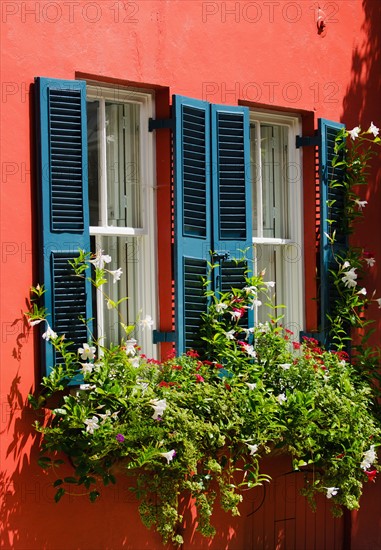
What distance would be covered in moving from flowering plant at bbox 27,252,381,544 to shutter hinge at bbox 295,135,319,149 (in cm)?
113

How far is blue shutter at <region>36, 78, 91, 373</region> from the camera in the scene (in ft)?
20.5

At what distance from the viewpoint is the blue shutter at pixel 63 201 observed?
6.23 meters

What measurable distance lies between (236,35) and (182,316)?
1.98m

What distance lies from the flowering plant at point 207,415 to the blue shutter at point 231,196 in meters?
0.14

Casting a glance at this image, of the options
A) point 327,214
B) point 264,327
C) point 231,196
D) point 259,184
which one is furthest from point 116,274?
point 327,214

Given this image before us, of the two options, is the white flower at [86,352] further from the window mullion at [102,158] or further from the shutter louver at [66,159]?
the window mullion at [102,158]

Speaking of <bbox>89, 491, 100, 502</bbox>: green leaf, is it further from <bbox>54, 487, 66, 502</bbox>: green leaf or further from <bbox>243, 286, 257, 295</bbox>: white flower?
<bbox>243, 286, 257, 295</bbox>: white flower

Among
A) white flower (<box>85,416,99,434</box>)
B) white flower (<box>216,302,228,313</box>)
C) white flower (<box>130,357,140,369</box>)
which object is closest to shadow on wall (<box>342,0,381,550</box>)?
white flower (<box>216,302,228,313</box>)

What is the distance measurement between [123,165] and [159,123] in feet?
1.18

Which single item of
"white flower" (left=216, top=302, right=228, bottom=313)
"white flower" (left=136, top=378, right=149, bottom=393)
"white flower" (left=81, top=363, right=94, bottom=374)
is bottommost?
"white flower" (left=136, top=378, right=149, bottom=393)

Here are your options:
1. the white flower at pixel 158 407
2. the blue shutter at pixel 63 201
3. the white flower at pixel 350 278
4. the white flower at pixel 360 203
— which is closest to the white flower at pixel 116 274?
the blue shutter at pixel 63 201

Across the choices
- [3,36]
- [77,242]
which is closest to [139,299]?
[77,242]

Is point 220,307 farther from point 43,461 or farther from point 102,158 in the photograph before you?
point 43,461

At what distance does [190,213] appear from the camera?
23.1 ft
